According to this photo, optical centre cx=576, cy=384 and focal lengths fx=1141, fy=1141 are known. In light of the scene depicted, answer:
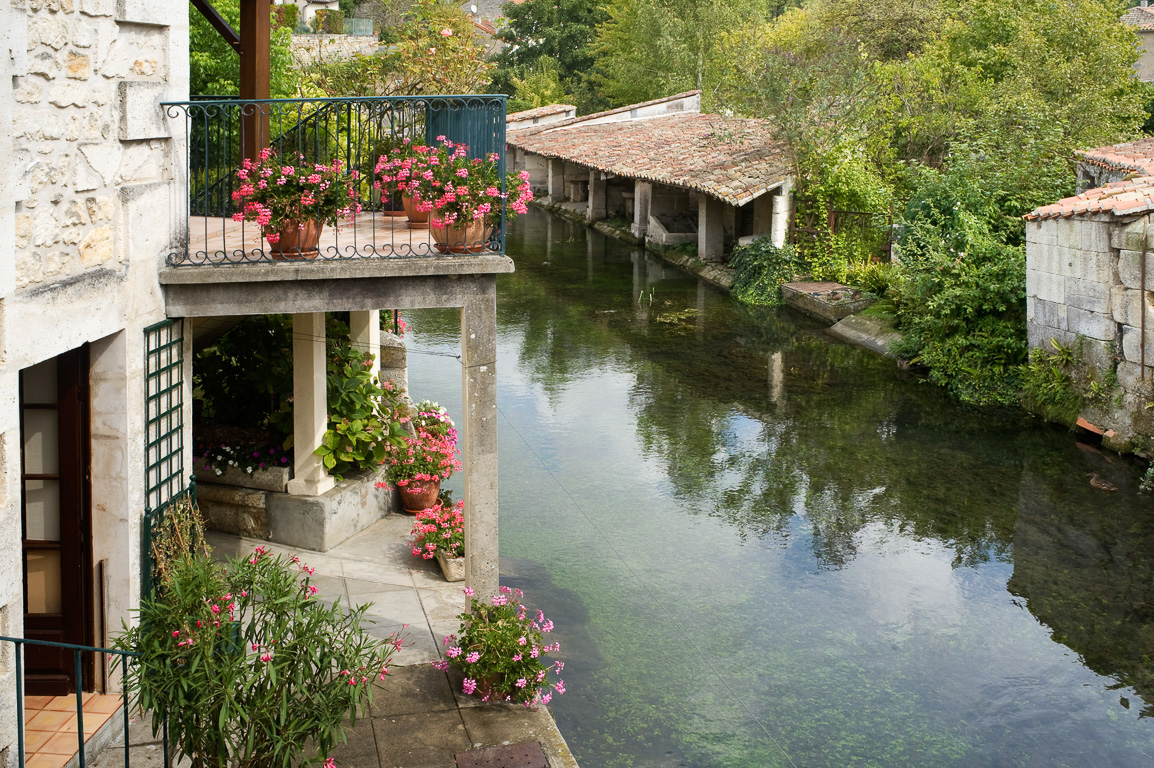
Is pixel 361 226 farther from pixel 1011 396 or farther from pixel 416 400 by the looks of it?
pixel 1011 396

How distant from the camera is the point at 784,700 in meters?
7.46

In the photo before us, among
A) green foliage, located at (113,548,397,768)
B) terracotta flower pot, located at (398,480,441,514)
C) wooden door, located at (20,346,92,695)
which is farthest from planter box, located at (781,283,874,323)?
green foliage, located at (113,548,397,768)

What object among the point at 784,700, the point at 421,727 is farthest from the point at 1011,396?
the point at 421,727

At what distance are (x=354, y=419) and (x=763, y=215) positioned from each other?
16.5 metres

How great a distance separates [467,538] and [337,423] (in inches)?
102

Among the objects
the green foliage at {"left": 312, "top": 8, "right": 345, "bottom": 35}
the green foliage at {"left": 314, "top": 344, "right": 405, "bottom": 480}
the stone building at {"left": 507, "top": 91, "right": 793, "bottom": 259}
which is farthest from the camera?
the green foliage at {"left": 312, "top": 8, "right": 345, "bottom": 35}

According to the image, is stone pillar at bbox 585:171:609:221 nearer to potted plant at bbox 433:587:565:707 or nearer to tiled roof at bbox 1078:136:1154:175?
tiled roof at bbox 1078:136:1154:175

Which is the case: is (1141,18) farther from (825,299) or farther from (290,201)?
(290,201)

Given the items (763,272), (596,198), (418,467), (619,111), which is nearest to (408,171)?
(418,467)

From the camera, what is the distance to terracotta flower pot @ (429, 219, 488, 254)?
676cm

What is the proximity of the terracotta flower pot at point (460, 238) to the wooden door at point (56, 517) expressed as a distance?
2087mm

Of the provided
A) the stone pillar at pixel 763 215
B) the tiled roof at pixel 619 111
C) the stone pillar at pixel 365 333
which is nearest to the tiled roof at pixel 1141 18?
the tiled roof at pixel 619 111

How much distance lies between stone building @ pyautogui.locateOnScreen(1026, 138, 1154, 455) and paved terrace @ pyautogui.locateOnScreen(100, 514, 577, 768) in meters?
8.11

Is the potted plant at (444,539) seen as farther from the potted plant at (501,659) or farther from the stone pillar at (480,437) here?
the potted plant at (501,659)
